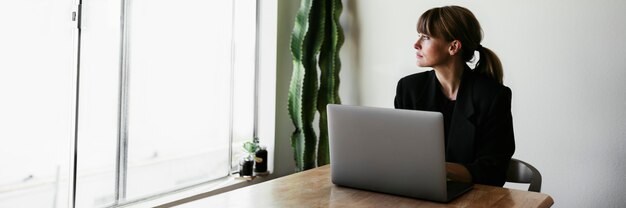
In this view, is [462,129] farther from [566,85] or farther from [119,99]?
[119,99]

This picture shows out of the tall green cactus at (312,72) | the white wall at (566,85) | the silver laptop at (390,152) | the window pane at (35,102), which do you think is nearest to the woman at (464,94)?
the silver laptop at (390,152)

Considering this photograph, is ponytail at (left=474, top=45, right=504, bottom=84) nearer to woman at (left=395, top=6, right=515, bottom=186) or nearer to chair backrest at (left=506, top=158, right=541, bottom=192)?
woman at (left=395, top=6, right=515, bottom=186)

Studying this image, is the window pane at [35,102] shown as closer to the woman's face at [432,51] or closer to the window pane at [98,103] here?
the window pane at [98,103]

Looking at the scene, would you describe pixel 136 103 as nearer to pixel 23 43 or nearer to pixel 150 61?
pixel 150 61

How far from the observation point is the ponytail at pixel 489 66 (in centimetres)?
227

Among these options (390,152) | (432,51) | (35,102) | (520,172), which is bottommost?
(520,172)

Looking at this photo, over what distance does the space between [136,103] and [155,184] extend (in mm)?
449

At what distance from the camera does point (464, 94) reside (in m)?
2.17

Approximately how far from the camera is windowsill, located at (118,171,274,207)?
268cm

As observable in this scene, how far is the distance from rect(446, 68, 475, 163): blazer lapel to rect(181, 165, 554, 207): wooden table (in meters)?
0.37

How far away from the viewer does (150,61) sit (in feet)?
8.77

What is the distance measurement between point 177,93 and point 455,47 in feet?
4.81

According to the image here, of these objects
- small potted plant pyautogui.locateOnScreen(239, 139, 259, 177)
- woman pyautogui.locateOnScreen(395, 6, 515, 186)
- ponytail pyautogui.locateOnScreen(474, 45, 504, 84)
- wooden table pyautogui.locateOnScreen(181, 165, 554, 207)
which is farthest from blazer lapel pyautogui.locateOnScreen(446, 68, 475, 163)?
small potted plant pyautogui.locateOnScreen(239, 139, 259, 177)

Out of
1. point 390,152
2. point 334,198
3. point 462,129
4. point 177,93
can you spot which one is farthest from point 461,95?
point 177,93
